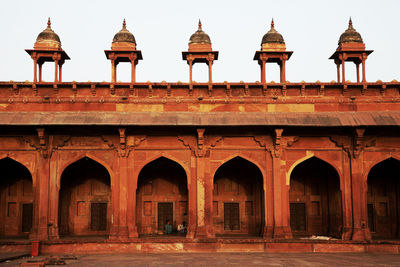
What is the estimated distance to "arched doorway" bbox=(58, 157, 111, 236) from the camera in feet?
66.0

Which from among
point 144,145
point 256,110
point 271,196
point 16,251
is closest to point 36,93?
point 144,145

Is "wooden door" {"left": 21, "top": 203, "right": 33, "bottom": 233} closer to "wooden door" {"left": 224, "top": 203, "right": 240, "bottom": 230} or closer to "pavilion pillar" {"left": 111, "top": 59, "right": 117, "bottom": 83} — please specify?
"pavilion pillar" {"left": 111, "top": 59, "right": 117, "bottom": 83}

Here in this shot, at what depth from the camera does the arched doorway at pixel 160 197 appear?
20.4 metres

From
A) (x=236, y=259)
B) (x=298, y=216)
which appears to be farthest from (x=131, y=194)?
(x=298, y=216)

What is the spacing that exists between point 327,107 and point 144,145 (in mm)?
7323

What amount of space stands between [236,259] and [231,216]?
500 centimetres

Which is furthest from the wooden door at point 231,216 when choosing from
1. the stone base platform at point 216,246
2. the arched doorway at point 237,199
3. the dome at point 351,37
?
the dome at point 351,37

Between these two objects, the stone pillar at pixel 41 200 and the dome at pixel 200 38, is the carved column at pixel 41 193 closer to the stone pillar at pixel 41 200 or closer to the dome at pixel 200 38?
the stone pillar at pixel 41 200

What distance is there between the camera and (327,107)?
1942cm

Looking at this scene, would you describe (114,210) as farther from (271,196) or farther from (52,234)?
(271,196)

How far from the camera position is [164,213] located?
20.5 m

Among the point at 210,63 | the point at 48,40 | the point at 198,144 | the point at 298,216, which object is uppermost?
the point at 48,40

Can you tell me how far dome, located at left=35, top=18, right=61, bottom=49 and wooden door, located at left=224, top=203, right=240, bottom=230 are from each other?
9.65m

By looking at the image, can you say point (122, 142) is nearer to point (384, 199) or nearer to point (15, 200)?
point (15, 200)
